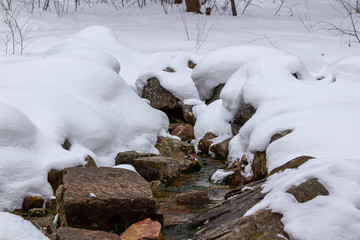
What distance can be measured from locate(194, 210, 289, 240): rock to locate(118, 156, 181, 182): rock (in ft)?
5.93

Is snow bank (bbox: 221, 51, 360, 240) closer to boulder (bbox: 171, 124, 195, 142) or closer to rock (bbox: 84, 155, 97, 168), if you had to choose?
boulder (bbox: 171, 124, 195, 142)

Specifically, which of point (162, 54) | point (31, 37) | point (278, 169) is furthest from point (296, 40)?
point (278, 169)

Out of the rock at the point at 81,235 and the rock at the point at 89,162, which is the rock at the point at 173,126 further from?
the rock at the point at 81,235

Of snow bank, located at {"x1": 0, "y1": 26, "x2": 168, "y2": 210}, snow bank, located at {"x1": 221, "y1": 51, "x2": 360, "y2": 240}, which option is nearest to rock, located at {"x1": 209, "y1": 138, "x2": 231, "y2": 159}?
snow bank, located at {"x1": 221, "y1": 51, "x2": 360, "y2": 240}

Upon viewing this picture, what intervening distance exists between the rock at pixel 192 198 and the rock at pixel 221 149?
144 centimetres

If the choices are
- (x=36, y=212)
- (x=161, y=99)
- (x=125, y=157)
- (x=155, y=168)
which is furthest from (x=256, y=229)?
(x=161, y=99)

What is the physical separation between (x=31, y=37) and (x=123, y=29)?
2.07 meters

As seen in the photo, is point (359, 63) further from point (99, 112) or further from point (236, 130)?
point (99, 112)

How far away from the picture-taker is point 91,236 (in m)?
2.10

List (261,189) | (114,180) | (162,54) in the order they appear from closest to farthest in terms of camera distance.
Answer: (261,189) → (114,180) → (162,54)

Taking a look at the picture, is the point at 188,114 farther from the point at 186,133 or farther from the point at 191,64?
the point at 191,64

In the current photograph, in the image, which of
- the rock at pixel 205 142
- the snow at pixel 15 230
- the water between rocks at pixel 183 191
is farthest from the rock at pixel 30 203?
the rock at pixel 205 142

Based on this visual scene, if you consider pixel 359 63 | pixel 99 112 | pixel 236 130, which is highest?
pixel 359 63

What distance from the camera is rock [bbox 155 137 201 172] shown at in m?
4.27
